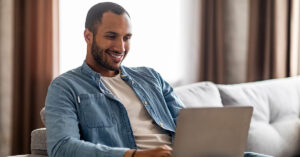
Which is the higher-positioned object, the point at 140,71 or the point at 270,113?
the point at 140,71

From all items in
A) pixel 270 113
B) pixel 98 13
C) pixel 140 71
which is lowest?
pixel 270 113

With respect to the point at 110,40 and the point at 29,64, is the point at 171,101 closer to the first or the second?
the point at 110,40

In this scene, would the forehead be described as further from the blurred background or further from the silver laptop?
the blurred background

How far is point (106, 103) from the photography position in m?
1.59

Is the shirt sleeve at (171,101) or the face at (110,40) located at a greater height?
the face at (110,40)

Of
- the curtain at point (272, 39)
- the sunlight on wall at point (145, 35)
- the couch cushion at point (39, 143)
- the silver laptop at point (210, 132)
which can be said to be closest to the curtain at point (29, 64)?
the sunlight on wall at point (145, 35)

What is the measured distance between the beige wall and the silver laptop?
6.12 feet

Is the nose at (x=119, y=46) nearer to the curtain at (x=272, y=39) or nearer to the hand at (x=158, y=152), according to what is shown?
the hand at (x=158, y=152)

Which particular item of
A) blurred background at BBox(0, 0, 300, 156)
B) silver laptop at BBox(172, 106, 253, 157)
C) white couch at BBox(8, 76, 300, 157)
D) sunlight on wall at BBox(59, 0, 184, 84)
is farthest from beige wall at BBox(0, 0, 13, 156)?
silver laptop at BBox(172, 106, 253, 157)

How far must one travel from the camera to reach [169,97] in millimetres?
1856

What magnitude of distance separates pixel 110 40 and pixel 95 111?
273 mm

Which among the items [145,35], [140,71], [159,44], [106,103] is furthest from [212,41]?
[106,103]

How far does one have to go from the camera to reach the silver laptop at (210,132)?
122 centimetres

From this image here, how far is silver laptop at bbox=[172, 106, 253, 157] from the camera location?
4.00ft
